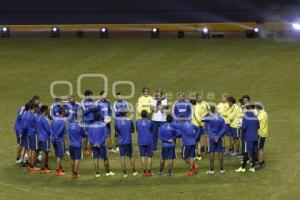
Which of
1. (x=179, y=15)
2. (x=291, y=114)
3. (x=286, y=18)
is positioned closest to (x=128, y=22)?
(x=179, y=15)

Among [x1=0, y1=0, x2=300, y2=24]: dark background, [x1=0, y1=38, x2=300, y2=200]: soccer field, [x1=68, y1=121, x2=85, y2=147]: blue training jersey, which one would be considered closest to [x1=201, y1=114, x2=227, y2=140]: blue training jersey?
[x1=0, y1=38, x2=300, y2=200]: soccer field

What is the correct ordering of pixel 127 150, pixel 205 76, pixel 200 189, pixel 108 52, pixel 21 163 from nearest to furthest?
pixel 200 189
pixel 127 150
pixel 21 163
pixel 205 76
pixel 108 52

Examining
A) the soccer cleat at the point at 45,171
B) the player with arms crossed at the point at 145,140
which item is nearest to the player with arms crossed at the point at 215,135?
the player with arms crossed at the point at 145,140

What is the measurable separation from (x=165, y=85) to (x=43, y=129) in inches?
567

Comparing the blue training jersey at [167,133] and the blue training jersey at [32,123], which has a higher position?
the blue training jersey at [32,123]

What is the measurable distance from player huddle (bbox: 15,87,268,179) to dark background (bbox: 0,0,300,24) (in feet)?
84.1

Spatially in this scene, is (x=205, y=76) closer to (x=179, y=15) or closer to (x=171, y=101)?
(x=171, y=101)

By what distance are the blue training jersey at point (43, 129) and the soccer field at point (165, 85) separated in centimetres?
101

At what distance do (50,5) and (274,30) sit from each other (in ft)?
50.9

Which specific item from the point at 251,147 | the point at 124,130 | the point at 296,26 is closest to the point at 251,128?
the point at 251,147

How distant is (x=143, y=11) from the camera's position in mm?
47906

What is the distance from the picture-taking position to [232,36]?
43.9 meters

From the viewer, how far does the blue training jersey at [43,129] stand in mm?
19344

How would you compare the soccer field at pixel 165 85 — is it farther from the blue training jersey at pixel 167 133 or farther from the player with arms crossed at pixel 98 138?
the blue training jersey at pixel 167 133
